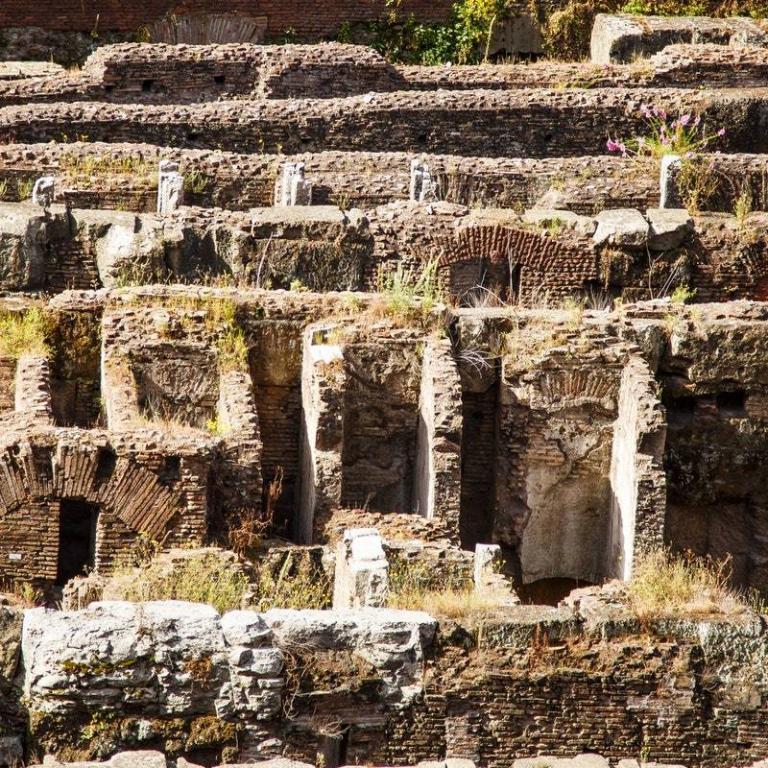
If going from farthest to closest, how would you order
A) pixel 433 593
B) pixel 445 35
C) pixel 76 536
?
pixel 445 35 → pixel 76 536 → pixel 433 593

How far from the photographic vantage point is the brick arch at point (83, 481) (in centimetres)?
2922

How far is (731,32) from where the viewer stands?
44.3 meters

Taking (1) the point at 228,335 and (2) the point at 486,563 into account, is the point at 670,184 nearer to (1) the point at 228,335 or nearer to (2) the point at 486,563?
(1) the point at 228,335

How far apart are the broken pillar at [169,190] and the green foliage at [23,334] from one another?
13.8ft

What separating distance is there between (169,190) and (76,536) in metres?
7.30

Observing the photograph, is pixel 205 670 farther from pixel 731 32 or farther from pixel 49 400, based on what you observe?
pixel 731 32

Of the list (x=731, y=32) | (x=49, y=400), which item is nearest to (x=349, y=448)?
(x=49, y=400)

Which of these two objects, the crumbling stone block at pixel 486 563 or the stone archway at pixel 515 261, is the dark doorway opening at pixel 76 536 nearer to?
the crumbling stone block at pixel 486 563

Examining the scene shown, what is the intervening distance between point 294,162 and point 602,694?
1378 cm

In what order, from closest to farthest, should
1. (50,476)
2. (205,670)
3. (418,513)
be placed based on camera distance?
(205,670) < (50,476) < (418,513)

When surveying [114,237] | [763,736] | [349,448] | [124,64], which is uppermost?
[124,64]

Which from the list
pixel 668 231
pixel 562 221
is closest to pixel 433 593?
pixel 562 221

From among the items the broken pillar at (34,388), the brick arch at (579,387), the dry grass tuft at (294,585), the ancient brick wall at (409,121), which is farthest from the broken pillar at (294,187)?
the dry grass tuft at (294,585)

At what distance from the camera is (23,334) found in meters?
32.2
